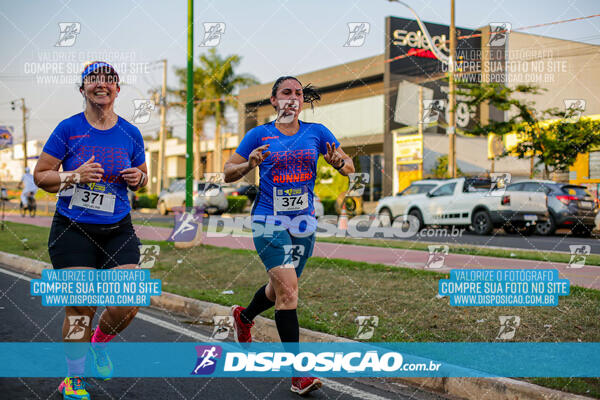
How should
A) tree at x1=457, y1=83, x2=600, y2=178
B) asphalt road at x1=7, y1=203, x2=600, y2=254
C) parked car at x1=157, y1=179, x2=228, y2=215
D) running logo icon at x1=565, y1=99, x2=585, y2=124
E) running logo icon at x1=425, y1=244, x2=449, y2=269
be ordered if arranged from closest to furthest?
running logo icon at x1=425, y1=244, x2=449, y2=269 → asphalt road at x1=7, y1=203, x2=600, y2=254 → running logo icon at x1=565, y1=99, x2=585, y2=124 → tree at x1=457, y1=83, x2=600, y2=178 → parked car at x1=157, y1=179, x2=228, y2=215

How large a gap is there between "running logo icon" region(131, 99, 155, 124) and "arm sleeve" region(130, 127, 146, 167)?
13.1ft

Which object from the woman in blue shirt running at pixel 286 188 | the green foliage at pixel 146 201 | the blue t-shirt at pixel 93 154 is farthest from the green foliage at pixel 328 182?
the blue t-shirt at pixel 93 154

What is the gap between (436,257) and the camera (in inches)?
403

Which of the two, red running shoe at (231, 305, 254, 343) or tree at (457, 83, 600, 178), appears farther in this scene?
tree at (457, 83, 600, 178)

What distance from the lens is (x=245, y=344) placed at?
4629 millimetres

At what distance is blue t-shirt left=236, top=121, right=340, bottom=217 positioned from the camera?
3.93 meters

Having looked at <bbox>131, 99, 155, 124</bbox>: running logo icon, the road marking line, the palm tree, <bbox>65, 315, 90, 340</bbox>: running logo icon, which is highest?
the palm tree

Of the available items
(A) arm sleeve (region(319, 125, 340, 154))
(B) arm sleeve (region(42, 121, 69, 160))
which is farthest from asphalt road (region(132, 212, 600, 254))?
(B) arm sleeve (region(42, 121, 69, 160))

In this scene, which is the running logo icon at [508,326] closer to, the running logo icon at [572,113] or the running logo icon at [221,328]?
the running logo icon at [221,328]

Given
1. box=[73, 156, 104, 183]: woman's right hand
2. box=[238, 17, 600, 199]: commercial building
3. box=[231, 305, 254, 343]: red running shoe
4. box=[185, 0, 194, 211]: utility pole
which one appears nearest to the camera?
box=[73, 156, 104, 183]: woman's right hand

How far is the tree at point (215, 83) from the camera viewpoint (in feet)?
136

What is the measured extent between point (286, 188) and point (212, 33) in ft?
19.8

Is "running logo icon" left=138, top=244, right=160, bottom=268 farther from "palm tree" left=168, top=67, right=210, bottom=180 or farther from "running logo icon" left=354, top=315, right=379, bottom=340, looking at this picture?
"palm tree" left=168, top=67, right=210, bottom=180

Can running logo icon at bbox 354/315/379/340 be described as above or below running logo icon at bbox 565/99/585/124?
below
